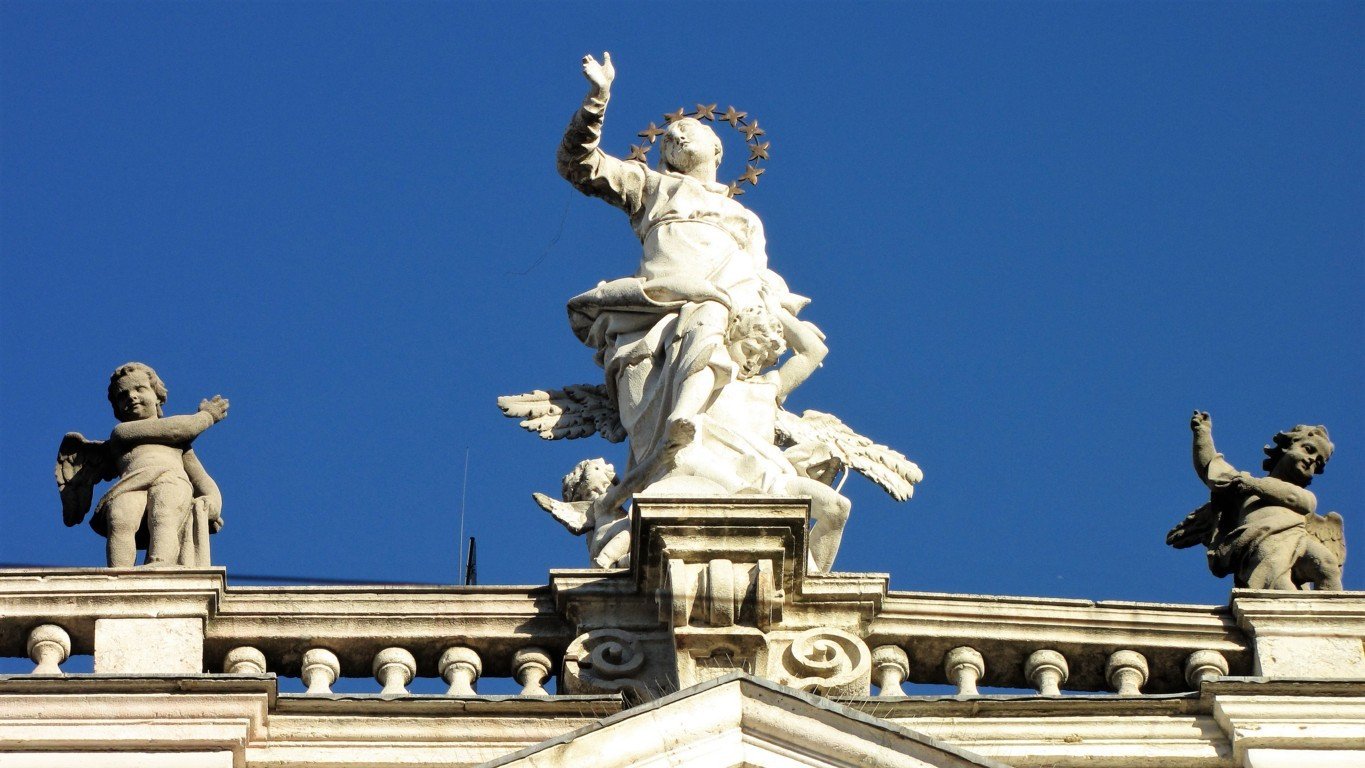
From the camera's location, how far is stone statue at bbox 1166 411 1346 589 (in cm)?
2381

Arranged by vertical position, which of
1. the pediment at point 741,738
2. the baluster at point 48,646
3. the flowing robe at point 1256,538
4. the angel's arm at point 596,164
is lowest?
the pediment at point 741,738

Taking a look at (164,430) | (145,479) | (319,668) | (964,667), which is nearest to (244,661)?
(319,668)

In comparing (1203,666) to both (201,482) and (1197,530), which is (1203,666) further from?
(201,482)

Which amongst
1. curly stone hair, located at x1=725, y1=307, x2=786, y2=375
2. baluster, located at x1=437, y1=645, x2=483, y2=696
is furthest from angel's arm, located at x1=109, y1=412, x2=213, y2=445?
curly stone hair, located at x1=725, y1=307, x2=786, y2=375

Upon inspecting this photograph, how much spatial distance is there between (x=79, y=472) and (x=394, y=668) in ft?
7.66

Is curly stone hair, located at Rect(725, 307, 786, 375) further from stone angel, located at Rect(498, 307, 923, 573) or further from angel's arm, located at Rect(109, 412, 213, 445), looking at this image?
angel's arm, located at Rect(109, 412, 213, 445)

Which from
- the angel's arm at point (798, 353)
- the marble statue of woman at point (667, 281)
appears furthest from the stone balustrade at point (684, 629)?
the angel's arm at point (798, 353)

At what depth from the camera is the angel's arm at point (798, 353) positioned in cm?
2552

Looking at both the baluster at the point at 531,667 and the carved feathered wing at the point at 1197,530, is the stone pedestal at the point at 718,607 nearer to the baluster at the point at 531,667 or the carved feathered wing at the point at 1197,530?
the baluster at the point at 531,667

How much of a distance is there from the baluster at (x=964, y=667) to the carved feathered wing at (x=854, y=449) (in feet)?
7.20

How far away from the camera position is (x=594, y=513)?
80.8 ft

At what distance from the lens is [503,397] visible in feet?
84.5

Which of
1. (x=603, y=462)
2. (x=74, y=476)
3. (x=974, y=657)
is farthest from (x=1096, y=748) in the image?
(x=74, y=476)

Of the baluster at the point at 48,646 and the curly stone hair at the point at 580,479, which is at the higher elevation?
the curly stone hair at the point at 580,479
